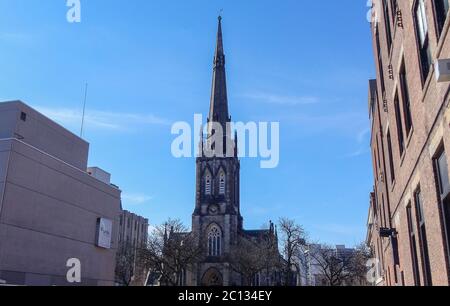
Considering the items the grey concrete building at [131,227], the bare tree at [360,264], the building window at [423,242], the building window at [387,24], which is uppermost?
the grey concrete building at [131,227]

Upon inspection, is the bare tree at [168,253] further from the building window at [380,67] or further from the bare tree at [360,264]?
the building window at [380,67]

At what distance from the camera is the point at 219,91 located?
8950 cm

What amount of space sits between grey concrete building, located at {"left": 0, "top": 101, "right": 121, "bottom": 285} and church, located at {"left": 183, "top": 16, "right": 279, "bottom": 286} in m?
33.2

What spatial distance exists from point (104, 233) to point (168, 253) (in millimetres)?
17821

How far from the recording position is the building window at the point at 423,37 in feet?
33.1

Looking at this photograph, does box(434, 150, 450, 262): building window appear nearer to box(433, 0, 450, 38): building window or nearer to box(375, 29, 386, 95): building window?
box(433, 0, 450, 38): building window

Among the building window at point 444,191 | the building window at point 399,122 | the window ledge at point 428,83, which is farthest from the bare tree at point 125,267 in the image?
the window ledge at point 428,83

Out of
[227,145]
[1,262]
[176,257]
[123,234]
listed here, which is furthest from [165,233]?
[123,234]

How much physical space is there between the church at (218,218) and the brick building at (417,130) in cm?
6098

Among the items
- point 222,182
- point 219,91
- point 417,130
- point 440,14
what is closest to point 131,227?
point 222,182

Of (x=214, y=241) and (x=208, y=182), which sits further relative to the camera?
(x=208, y=182)

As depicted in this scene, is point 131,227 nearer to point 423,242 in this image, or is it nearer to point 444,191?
point 423,242

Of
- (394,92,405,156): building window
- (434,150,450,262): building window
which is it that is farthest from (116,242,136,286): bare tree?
(434,150,450,262): building window
